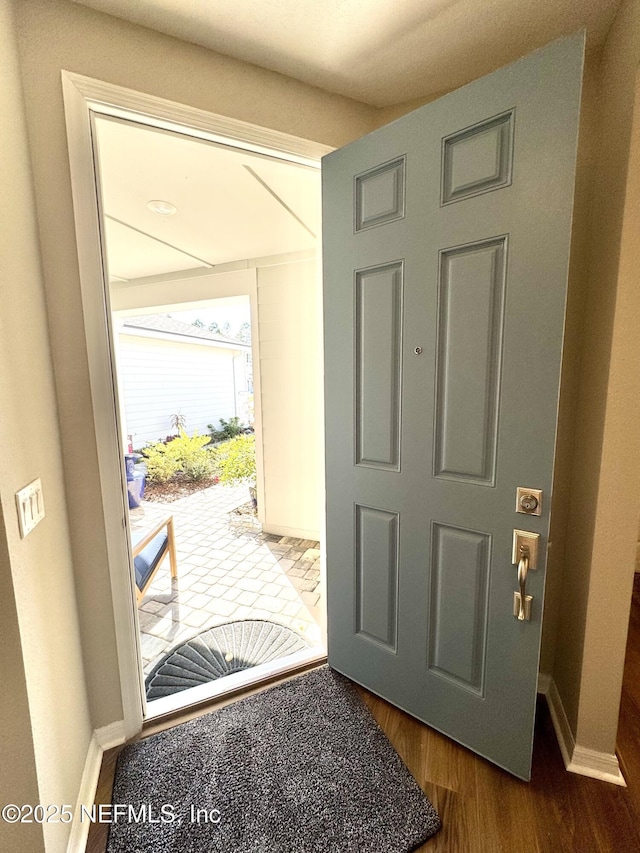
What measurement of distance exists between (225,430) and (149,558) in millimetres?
6173

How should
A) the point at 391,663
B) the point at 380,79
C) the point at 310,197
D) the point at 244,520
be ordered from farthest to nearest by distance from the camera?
the point at 244,520
the point at 310,197
the point at 391,663
the point at 380,79

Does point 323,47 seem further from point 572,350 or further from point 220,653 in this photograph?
point 220,653

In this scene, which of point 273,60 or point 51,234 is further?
point 273,60

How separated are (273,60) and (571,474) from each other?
6.35ft

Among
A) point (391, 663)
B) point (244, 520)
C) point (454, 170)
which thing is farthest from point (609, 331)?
point (244, 520)

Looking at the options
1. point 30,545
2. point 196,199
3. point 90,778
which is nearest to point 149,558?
point 90,778

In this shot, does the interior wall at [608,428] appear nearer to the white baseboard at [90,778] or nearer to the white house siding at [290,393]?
the white baseboard at [90,778]

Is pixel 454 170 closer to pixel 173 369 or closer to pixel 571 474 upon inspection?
pixel 571 474

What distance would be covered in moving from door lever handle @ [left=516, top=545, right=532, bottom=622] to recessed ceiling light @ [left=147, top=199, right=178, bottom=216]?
8.47ft

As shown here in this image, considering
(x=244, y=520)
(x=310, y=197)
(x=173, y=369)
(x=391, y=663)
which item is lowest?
(x=244, y=520)

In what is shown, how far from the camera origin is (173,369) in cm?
724

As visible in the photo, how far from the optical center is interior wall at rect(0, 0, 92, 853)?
83 centimetres

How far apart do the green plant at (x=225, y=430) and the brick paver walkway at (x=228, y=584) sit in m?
4.29

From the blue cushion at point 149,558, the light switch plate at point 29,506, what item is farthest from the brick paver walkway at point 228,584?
the light switch plate at point 29,506
